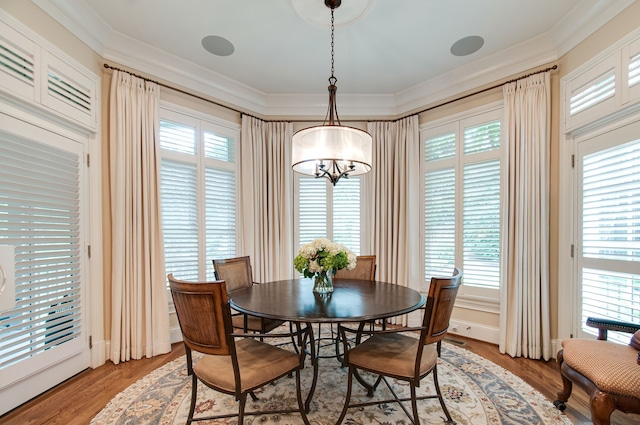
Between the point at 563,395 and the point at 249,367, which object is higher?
the point at 249,367

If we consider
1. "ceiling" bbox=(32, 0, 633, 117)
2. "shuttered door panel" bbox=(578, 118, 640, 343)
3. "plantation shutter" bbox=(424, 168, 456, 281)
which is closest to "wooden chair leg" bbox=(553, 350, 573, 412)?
"shuttered door panel" bbox=(578, 118, 640, 343)

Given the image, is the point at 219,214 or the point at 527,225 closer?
the point at 527,225

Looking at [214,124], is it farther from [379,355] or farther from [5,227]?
[379,355]

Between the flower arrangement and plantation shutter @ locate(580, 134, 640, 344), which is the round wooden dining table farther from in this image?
plantation shutter @ locate(580, 134, 640, 344)

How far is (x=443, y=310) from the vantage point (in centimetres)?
182

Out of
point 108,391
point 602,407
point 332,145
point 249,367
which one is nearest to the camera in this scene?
point 602,407

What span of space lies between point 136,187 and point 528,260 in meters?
4.21

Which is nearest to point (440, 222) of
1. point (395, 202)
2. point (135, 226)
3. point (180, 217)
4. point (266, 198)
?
point (395, 202)

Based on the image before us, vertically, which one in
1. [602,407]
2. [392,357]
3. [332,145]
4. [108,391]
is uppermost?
[332,145]

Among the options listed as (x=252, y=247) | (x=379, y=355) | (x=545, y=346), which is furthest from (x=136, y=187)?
(x=545, y=346)

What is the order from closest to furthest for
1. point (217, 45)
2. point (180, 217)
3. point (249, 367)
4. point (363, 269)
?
point (249, 367)
point (217, 45)
point (363, 269)
point (180, 217)

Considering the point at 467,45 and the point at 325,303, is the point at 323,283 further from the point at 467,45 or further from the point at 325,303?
the point at 467,45

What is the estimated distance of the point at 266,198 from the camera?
13.6 feet

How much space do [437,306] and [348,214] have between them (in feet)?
8.47
